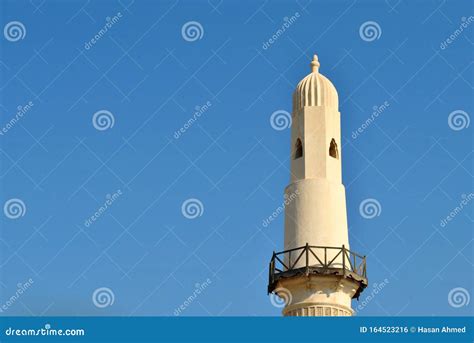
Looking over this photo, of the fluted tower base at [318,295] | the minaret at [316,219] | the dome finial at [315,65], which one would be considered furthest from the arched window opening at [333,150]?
the fluted tower base at [318,295]

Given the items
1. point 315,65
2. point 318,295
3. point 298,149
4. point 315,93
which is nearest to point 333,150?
point 298,149

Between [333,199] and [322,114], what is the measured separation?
397 centimetres

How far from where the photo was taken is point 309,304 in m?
36.5

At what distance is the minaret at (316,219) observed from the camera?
1442 inches

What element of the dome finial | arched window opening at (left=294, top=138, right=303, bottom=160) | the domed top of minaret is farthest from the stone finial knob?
arched window opening at (left=294, top=138, right=303, bottom=160)

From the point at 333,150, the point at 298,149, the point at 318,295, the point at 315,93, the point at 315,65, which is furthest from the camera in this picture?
the point at 315,65

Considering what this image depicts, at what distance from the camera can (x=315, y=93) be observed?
41.2 m

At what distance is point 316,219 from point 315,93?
6009 millimetres

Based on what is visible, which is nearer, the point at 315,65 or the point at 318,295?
the point at 318,295

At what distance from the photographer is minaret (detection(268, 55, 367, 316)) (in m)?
36.6

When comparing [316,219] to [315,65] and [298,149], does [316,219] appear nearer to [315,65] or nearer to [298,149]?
[298,149]
